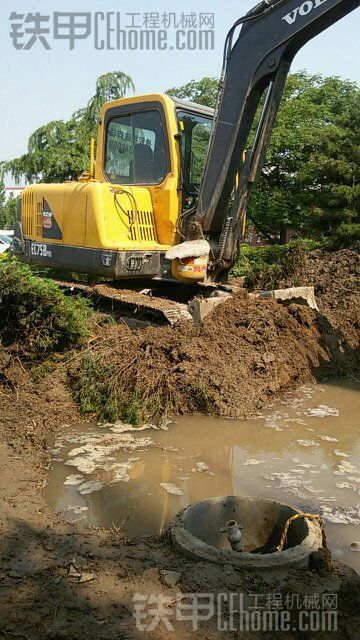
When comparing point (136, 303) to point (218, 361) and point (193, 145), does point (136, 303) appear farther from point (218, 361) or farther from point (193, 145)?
point (193, 145)

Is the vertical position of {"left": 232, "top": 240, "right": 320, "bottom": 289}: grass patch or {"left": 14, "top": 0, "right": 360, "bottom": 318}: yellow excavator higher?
{"left": 14, "top": 0, "right": 360, "bottom": 318}: yellow excavator

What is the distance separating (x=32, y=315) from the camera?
21.4ft

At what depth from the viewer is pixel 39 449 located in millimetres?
5195

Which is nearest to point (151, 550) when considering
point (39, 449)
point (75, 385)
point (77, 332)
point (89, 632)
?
point (89, 632)

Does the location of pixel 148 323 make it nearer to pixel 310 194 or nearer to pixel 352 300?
pixel 352 300

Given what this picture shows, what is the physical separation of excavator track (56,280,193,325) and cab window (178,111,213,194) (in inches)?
59.1

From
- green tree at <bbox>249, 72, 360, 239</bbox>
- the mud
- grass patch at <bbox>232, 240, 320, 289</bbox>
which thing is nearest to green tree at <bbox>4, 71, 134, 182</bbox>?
green tree at <bbox>249, 72, 360, 239</bbox>

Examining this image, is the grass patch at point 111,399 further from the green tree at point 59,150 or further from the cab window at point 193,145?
the green tree at point 59,150

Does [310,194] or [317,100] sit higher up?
[317,100]

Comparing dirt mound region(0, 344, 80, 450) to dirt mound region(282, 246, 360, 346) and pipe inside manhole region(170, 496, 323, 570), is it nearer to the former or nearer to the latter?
pipe inside manhole region(170, 496, 323, 570)

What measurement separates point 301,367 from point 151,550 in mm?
4270

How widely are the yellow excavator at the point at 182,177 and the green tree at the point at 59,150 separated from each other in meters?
10.1

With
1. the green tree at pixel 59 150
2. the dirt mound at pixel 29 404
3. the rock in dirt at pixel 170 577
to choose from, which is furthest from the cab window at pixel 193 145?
the green tree at pixel 59 150

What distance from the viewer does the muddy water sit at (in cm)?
426
